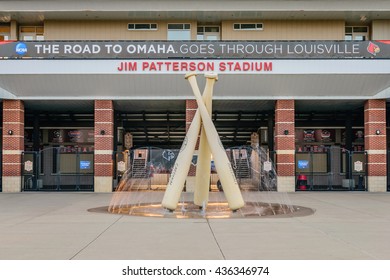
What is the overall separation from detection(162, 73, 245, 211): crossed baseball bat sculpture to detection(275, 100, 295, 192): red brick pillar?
11751 mm

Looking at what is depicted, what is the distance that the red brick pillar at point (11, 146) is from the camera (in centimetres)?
2848

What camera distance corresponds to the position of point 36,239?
36.8ft

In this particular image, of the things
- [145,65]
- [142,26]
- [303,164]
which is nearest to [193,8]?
[142,26]

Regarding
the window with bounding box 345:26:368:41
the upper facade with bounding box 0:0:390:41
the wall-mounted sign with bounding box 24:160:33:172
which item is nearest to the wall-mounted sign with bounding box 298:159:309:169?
the upper facade with bounding box 0:0:390:41

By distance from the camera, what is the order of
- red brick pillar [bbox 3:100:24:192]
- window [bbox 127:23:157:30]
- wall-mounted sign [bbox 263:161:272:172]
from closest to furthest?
red brick pillar [bbox 3:100:24:192] → wall-mounted sign [bbox 263:161:272:172] → window [bbox 127:23:157:30]

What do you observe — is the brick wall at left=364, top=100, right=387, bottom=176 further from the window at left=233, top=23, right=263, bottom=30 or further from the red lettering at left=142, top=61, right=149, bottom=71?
the red lettering at left=142, top=61, right=149, bottom=71

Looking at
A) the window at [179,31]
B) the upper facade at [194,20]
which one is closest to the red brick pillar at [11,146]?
the upper facade at [194,20]

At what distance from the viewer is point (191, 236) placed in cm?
1168

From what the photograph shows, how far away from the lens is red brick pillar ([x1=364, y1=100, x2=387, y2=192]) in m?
28.6

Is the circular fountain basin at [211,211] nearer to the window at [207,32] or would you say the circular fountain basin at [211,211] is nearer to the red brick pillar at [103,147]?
the red brick pillar at [103,147]

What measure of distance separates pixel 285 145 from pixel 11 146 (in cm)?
1613

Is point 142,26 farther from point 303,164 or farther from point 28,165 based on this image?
point 303,164

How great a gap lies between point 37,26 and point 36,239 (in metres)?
26.2

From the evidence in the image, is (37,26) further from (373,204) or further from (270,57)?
(373,204)
